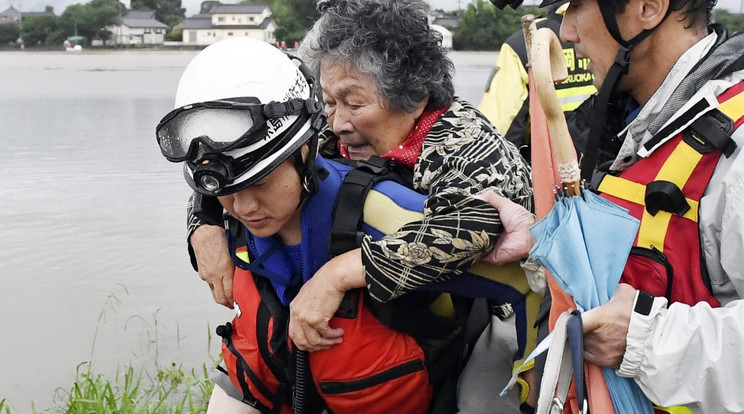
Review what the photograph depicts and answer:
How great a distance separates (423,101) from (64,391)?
3327 millimetres

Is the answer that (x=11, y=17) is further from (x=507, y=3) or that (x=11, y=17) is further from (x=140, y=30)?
(x=507, y=3)

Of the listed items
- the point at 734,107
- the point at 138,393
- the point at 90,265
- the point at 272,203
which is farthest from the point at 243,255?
the point at 90,265

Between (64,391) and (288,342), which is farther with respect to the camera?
(64,391)

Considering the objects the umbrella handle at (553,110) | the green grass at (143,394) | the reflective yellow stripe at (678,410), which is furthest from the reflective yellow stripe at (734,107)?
the green grass at (143,394)

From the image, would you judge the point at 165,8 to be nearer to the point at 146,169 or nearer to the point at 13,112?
the point at 13,112

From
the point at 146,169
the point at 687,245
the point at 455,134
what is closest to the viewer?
the point at 687,245

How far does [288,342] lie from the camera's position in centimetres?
238

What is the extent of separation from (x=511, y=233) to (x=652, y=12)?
0.61m

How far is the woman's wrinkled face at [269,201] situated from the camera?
2271 millimetres

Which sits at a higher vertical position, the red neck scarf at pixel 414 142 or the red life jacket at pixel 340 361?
the red neck scarf at pixel 414 142

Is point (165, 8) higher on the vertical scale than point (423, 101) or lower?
lower

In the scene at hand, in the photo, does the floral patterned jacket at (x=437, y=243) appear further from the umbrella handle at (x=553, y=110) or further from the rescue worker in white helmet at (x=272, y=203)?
the umbrella handle at (x=553, y=110)

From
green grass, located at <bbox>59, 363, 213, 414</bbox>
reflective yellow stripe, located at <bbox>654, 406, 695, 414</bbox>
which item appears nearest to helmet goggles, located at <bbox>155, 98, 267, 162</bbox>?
reflective yellow stripe, located at <bbox>654, 406, 695, 414</bbox>

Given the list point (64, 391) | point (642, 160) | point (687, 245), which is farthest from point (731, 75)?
point (64, 391)
